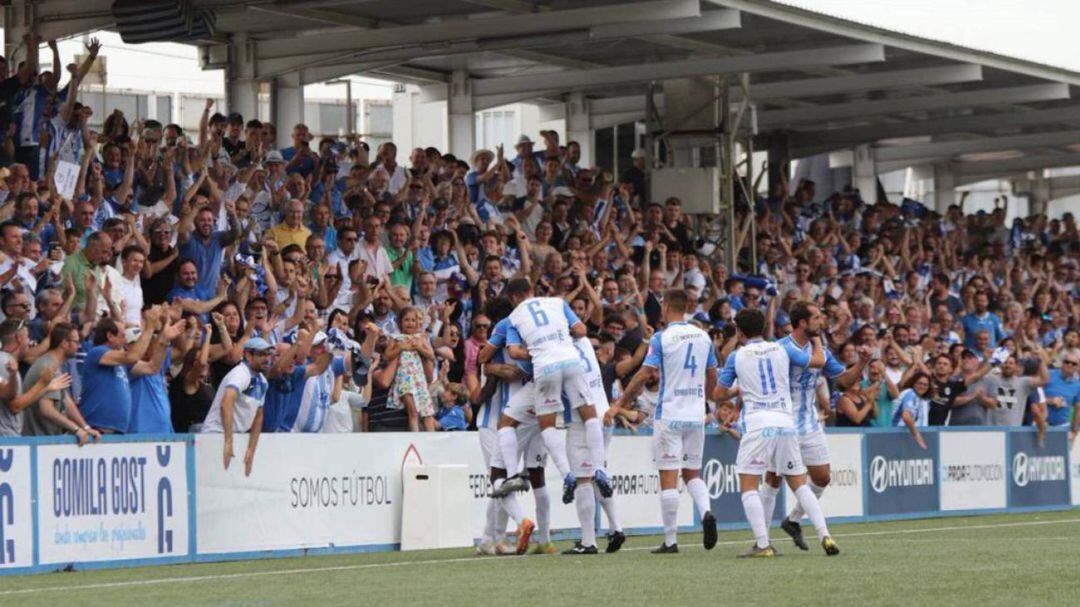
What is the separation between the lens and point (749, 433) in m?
15.6

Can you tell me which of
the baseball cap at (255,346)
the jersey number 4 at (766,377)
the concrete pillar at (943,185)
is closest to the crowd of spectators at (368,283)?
the baseball cap at (255,346)

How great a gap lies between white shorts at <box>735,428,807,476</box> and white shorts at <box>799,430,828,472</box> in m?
0.62

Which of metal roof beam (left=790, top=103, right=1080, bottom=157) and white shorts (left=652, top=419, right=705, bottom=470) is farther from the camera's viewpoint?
metal roof beam (left=790, top=103, right=1080, bottom=157)

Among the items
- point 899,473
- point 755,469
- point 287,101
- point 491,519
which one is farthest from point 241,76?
point 755,469

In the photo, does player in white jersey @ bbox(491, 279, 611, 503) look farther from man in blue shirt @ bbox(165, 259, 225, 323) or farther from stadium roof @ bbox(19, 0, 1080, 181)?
stadium roof @ bbox(19, 0, 1080, 181)

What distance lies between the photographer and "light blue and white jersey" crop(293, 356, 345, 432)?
60.5 ft

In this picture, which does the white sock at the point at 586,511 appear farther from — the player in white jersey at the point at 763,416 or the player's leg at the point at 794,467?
the player's leg at the point at 794,467

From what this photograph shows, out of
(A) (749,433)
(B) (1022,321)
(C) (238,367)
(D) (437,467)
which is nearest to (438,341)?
(D) (437,467)

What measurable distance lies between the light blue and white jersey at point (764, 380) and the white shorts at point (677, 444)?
3.05 ft

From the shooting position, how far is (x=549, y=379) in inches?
640

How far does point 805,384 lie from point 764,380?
2.52 ft

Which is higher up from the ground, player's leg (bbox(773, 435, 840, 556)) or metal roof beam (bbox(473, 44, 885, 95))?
metal roof beam (bbox(473, 44, 885, 95))

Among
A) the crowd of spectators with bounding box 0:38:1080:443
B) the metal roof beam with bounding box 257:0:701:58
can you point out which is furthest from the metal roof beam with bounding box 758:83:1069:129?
the metal roof beam with bounding box 257:0:701:58

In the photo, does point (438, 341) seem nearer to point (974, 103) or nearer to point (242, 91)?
point (242, 91)
